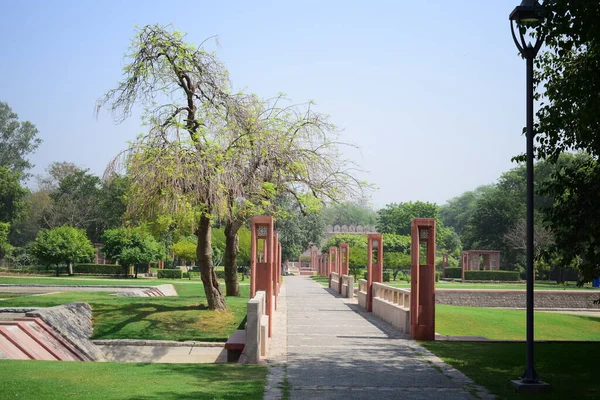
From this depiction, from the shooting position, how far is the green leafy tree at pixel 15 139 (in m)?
79.9

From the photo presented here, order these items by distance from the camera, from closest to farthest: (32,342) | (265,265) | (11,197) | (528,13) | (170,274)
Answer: (528,13)
(32,342)
(265,265)
(170,274)
(11,197)

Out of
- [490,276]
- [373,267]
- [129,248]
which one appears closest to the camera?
[373,267]

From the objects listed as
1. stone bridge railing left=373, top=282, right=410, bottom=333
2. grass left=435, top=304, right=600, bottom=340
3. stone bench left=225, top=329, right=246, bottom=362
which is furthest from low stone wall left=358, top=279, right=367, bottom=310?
stone bench left=225, top=329, right=246, bottom=362

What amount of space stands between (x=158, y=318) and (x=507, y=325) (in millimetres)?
13150

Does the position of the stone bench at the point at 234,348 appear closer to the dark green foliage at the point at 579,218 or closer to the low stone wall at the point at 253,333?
the low stone wall at the point at 253,333

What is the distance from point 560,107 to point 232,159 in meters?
10.3

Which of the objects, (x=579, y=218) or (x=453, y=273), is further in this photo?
(x=453, y=273)

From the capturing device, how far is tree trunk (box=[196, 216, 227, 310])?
20.4 metres

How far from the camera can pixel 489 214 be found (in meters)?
73.9

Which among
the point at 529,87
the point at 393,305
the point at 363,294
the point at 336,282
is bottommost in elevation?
the point at 336,282

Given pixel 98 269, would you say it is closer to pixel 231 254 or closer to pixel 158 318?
pixel 231 254

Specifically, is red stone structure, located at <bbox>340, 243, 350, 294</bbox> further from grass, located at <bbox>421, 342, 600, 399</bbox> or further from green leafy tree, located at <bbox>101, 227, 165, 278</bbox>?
Result: grass, located at <bbox>421, 342, 600, 399</bbox>

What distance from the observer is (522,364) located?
38.8ft

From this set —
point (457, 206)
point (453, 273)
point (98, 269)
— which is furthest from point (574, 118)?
point (457, 206)
